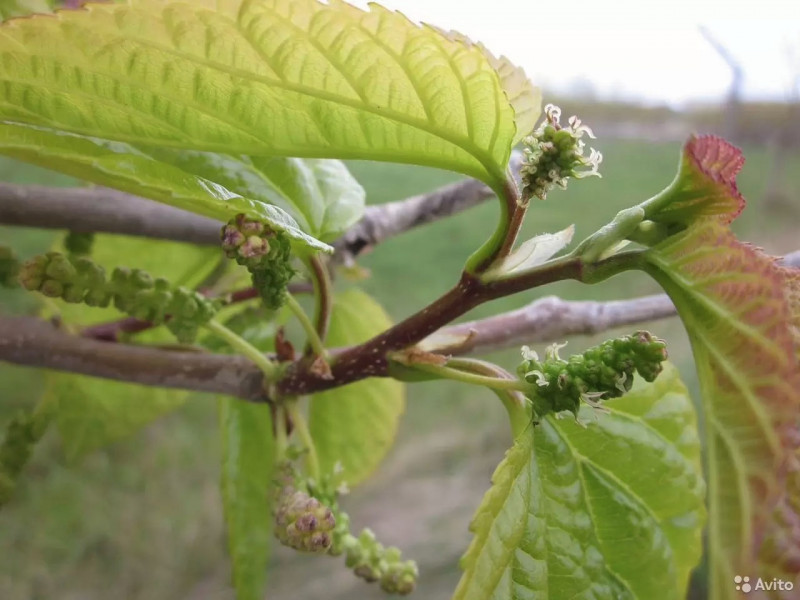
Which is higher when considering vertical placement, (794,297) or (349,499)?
(794,297)

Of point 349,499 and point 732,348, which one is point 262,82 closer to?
point 732,348

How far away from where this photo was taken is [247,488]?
17.4 inches

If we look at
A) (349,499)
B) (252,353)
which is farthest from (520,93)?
(349,499)

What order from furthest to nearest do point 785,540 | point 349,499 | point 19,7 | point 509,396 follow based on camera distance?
point 349,499, point 19,7, point 509,396, point 785,540

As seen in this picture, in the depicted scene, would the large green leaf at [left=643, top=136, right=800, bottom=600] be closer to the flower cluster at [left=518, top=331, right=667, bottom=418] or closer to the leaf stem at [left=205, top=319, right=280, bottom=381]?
the flower cluster at [left=518, top=331, right=667, bottom=418]

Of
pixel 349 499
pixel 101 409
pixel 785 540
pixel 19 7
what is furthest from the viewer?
pixel 349 499

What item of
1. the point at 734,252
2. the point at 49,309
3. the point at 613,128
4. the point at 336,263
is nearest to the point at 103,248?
the point at 49,309

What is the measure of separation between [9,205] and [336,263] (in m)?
0.21

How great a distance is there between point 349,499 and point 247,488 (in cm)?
69

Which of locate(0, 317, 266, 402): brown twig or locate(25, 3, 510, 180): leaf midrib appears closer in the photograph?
locate(25, 3, 510, 180): leaf midrib

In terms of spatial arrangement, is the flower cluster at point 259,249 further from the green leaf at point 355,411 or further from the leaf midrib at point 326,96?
the green leaf at point 355,411

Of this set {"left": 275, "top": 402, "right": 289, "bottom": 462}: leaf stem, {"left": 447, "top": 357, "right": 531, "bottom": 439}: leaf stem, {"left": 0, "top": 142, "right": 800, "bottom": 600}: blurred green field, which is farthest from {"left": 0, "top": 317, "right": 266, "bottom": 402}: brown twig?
{"left": 0, "top": 142, "right": 800, "bottom": 600}: blurred green field

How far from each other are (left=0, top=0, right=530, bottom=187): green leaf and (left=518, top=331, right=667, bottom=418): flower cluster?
0.25ft

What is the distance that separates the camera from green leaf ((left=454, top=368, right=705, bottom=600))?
0.26m
